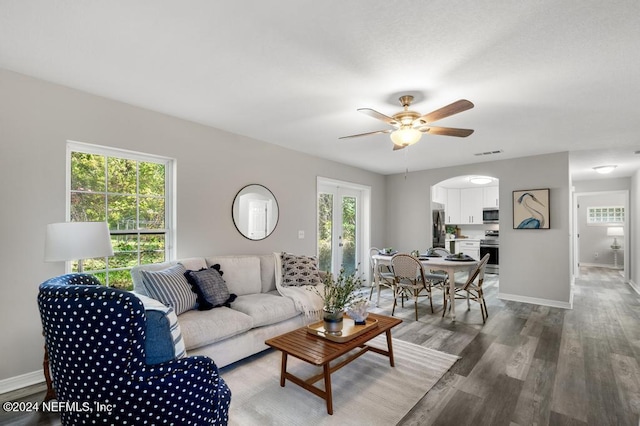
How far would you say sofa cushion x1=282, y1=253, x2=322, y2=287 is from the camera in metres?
3.84

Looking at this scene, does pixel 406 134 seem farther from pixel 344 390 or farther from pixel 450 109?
pixel 344 390

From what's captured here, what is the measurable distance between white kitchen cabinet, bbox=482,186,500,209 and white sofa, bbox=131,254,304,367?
21.2 feet

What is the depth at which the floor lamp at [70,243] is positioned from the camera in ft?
6.98

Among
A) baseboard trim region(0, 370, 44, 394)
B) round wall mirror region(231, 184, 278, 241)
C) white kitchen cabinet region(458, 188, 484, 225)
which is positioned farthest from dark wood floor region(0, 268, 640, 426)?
white kitchen cabinet region(458, 188, 484, 225)

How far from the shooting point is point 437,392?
240 centimetres

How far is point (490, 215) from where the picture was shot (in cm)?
790

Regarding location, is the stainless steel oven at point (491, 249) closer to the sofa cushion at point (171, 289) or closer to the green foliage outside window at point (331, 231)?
the green foliage outside window at point (331, 231)

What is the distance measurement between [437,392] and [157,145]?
11.5 feet

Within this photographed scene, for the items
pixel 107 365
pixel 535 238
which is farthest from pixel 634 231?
pixel 107 365

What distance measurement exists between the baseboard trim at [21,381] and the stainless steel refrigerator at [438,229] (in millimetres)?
6567

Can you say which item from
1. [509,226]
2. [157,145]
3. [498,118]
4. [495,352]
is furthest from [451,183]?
[157,145]

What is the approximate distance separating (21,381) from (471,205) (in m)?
8.91

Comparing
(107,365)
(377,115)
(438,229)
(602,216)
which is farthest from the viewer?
(602,216)

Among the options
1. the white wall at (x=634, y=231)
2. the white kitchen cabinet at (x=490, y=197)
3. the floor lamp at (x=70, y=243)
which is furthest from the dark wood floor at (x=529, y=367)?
the white kitchen cabinet at (x=490, y=197)
